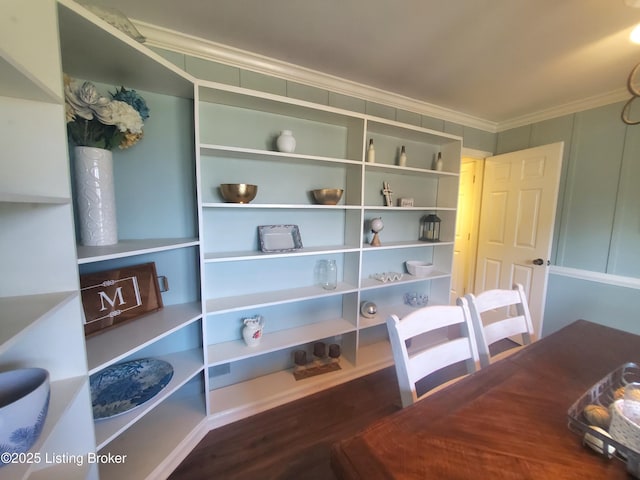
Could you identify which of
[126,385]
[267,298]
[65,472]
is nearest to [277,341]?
[267,298]

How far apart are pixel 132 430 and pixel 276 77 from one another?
92.6 inches

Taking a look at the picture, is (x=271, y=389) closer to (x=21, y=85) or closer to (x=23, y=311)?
(x=23, y=311)

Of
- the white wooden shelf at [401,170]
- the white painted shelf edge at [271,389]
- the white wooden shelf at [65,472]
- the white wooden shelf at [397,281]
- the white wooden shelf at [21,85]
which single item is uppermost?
the white wooden shelf at [401,170]

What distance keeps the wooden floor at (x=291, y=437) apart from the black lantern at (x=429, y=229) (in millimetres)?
1371

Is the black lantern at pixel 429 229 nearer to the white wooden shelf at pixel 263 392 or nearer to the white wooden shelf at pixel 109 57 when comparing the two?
the white wooden shelf at pixel 263 392

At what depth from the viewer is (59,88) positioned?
75cm

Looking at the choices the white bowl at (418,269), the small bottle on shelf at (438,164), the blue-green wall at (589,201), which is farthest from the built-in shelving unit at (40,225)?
the small bottle on shelf at (438,164)

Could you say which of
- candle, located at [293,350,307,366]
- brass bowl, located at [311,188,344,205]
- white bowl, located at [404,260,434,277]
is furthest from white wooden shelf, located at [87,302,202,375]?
white bowl, located at [404,260,434,277]

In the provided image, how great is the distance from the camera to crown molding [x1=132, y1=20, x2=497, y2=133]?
4.72 feet

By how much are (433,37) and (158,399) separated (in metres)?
2.42

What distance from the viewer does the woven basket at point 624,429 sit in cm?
57

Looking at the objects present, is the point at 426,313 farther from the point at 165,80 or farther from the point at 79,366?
the point at 165,80

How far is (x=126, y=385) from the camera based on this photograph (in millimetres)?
1286

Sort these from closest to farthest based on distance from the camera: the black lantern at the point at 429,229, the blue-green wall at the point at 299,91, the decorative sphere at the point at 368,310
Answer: the blue-green wall at the point at 299,91 < the decorative sphere at the point at 368,310 < the black lantern at the point at 429,229
